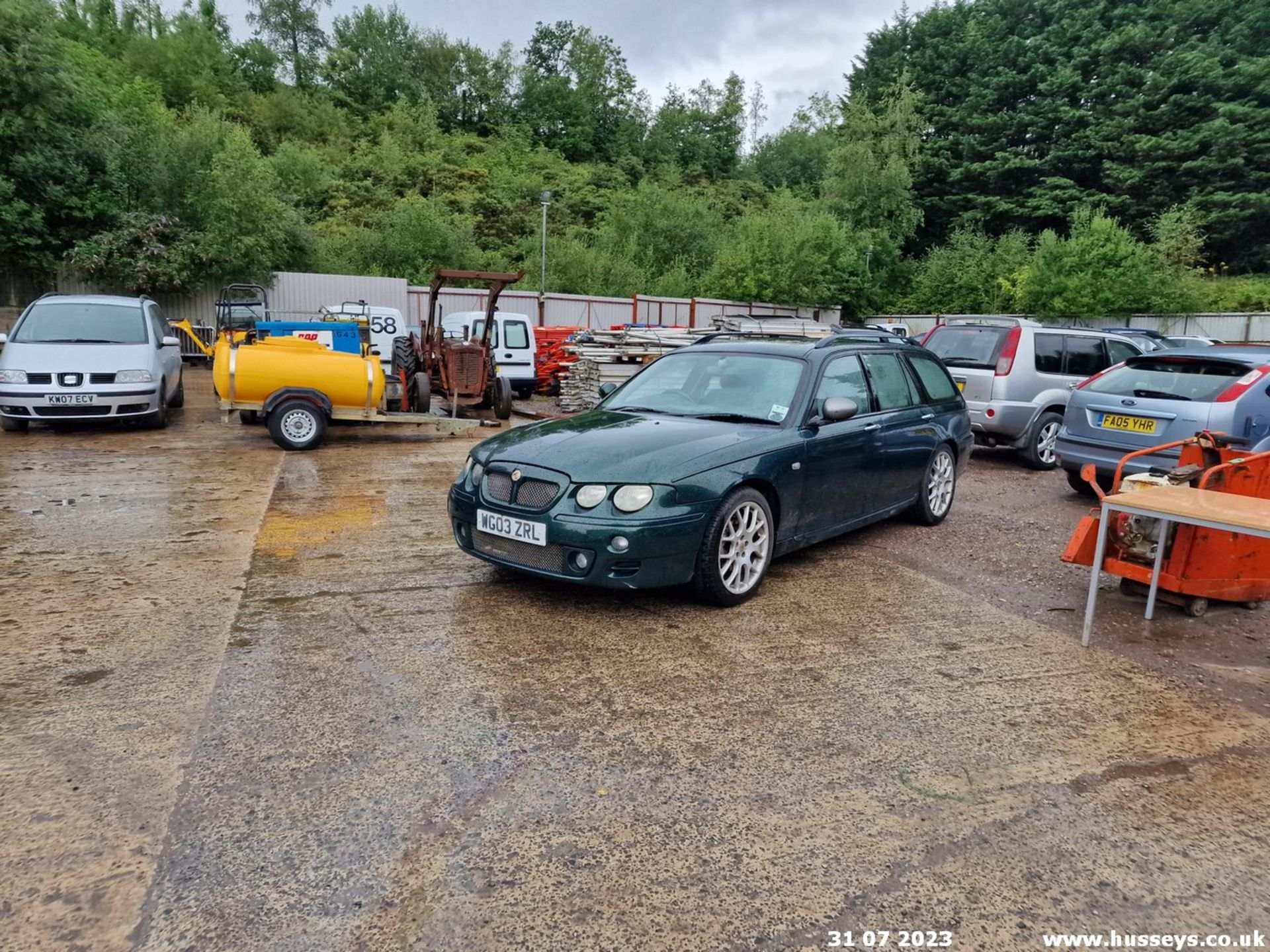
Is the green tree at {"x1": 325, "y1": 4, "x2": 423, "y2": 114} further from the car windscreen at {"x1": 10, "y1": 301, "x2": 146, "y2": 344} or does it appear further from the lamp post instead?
the car windscreen at {"x1": 10, "y1": 301, "x2": 146, "y2": 344}

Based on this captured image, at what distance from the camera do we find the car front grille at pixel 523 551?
4.34 m

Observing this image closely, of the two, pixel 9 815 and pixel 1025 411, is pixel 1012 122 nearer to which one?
pixel 1025 411

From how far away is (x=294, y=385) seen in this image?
32.8 ft

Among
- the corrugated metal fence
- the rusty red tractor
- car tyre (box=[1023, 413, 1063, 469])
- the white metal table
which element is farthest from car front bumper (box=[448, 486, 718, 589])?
the corrugated metal fence

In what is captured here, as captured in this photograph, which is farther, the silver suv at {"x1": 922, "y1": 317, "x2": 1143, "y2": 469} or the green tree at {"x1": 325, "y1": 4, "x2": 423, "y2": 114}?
the green tree at {"x1": 325, "y1": 4, "x2": 423, "y2": 114}

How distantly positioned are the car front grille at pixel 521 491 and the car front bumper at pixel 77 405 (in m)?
7.97

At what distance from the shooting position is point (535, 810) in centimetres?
274

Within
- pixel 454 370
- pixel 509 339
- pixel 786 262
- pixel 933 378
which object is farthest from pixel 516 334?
pixel 786 262

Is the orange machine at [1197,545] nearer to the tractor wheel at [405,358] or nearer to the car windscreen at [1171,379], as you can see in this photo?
the car windscreen at [1171,379]

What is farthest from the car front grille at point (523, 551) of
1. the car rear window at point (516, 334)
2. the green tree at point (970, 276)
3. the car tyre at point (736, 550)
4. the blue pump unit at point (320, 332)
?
the green tree at point (970, 276)

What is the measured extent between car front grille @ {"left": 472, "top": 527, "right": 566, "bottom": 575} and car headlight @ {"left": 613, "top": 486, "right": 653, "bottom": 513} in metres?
0.40

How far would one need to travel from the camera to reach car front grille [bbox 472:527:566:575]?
4.34 meters

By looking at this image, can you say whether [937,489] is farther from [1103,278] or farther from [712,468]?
[1103,278]

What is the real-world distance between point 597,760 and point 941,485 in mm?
4812
